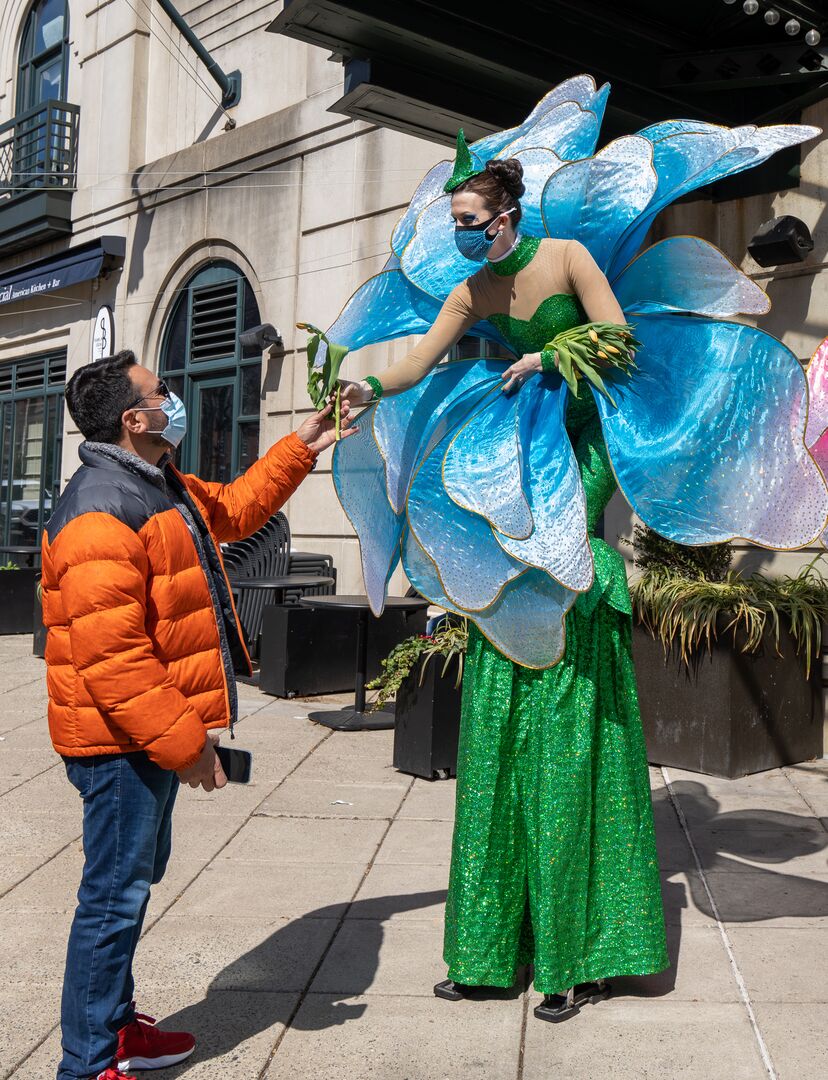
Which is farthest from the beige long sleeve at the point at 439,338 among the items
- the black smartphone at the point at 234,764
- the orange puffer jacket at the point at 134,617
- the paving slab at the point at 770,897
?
the paving slab at the point at 770,897

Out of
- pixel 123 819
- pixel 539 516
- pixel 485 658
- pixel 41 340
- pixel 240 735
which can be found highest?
pixel 41 340

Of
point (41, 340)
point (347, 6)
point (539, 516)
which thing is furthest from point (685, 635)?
point (41, 340)

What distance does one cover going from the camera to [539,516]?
3.00 metres

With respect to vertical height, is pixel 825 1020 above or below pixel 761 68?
below

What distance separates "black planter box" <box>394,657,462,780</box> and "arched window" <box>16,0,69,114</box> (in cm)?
1336

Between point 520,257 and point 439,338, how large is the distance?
353mm

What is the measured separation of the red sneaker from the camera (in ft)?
8.96

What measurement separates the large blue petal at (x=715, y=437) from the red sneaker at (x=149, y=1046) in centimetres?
188

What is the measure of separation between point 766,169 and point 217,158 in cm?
736

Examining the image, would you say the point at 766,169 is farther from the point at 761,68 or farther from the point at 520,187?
the point at 520,187

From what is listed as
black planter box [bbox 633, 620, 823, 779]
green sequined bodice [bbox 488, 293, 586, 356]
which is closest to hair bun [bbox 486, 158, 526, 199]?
green sequined bodice [bbox 488, 293, 586, 356]

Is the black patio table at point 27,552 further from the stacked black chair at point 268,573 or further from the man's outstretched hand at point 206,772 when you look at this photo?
the man's outstretched hand at point 206,772

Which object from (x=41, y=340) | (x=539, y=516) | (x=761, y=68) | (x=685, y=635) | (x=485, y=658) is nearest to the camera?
(x=539, y=516)

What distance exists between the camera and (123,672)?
8.04ft
